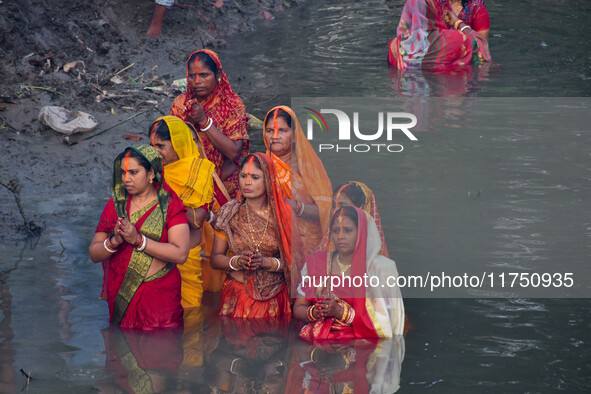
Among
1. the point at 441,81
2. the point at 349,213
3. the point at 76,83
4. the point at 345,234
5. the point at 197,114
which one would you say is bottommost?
the point at 345,234

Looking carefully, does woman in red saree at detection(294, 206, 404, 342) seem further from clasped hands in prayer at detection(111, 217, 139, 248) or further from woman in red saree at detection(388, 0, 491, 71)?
woman in red saree at detection(388, 0, 491, 71)

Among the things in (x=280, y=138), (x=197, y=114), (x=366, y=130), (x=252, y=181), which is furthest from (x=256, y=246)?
(x=366, y=130)

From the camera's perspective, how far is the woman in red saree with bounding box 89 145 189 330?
479cm

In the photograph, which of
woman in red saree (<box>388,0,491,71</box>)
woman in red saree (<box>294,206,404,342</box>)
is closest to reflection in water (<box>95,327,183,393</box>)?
woman in red saree (<box>294,206,404,342</box>)

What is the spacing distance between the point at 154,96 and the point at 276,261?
15.8ft

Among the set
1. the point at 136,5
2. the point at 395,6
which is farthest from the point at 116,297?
the point at 395,6

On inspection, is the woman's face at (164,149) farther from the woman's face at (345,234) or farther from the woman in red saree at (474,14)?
the woman in red saree at (474,14)

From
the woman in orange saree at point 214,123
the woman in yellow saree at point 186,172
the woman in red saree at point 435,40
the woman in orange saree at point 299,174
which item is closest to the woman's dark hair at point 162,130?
the woman in yellow saree at point 186,172

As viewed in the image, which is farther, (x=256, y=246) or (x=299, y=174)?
(x=299, y=174)

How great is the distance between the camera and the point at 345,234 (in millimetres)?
4902

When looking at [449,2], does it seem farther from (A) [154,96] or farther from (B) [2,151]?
(B) [2,151]

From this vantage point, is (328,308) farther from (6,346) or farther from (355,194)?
(6,346)

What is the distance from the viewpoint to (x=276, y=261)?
516 centimetres

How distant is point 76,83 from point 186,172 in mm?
4183
